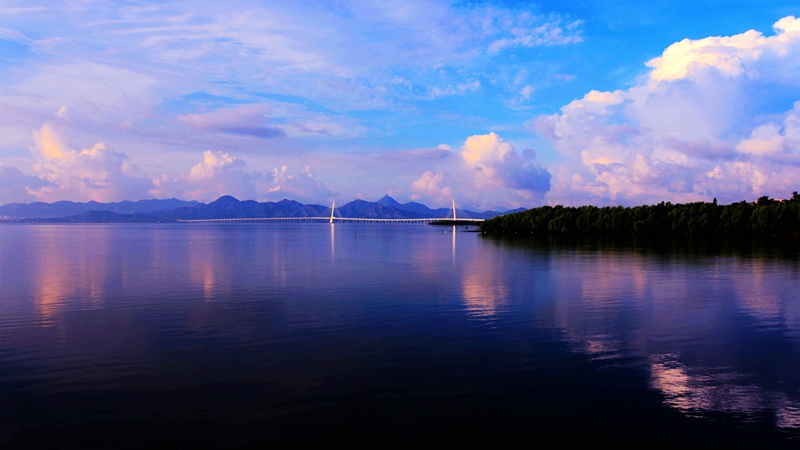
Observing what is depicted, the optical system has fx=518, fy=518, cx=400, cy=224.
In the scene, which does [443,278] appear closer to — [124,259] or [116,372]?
[116,372]

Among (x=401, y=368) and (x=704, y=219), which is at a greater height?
(x=704, y=219)

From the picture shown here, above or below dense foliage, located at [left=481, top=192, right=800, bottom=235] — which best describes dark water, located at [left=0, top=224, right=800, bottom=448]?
below

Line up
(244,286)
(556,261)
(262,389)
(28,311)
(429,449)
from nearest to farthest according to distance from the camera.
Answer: (429,449), (262,389), (28,311), (244,286), (556,261)

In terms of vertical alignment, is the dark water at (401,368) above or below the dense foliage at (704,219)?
below

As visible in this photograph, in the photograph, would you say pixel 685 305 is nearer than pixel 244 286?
Yes

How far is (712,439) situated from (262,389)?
1436 cm

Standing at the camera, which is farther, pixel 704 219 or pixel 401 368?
pixel 704 219

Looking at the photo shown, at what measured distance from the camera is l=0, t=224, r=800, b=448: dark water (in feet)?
50.3

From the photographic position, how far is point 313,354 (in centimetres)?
2305

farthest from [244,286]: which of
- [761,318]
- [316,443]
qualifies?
[761,318]

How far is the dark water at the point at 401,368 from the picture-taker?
15336 millimetres

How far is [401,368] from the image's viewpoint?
20984mm

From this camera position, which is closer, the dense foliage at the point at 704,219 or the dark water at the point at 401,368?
the dark water at the point at 401,368

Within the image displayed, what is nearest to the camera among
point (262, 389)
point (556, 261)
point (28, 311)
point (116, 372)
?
point (262, 389)
